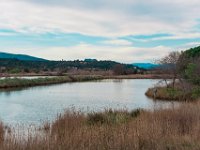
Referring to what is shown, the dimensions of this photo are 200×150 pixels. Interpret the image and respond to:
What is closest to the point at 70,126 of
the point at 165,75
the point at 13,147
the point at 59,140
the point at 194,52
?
the point at 59,140

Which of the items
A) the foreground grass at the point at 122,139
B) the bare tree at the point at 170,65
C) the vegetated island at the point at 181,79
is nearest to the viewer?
the foreground grass at the point at 122,139

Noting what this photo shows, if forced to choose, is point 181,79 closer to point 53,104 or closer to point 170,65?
point 170,65

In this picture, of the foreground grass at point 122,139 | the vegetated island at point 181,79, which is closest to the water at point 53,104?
the vegetated island at point 181,79

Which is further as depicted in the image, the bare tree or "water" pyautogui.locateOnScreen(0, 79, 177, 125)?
the bare tree

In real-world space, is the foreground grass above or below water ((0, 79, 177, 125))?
above

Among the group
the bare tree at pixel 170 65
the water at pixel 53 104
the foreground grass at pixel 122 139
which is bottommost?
the water at pixel 53 104

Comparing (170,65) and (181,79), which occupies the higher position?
(170,65)

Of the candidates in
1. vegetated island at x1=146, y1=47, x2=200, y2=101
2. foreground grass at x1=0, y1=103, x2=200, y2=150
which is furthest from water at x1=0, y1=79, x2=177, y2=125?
foreground grass at x1=0, y1=103, x2=200, y2=150

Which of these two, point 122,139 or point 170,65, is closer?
point 122,139

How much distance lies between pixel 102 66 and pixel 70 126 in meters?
104

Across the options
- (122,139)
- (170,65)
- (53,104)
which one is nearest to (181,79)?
(170,65)

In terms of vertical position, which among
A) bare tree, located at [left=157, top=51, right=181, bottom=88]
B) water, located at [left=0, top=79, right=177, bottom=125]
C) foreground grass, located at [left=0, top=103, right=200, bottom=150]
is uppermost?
bare tree, located at [left=157, top=51, right=181, bottom=88]

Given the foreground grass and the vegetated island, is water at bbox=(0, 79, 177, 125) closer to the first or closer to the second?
the vegetated island

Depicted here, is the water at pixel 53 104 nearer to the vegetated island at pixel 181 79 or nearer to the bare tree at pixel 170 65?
the vegetated island at pixel 181 79
